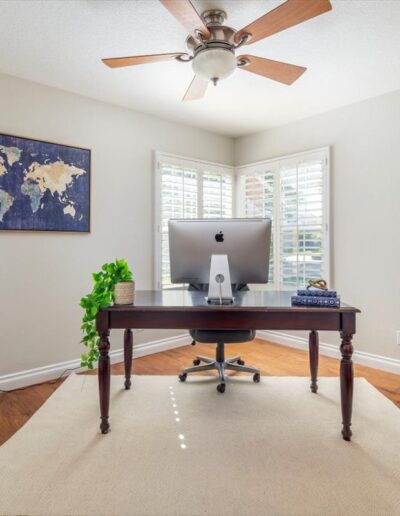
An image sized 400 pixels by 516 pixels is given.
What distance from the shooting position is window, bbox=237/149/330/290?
3.66m

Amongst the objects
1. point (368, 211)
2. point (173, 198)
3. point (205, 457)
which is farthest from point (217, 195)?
point (205, 457)

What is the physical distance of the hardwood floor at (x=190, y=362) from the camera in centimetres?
236

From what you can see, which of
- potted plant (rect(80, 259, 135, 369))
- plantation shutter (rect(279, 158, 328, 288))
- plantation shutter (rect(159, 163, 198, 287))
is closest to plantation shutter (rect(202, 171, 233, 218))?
plantation shutter (rect(159, 163, 198, 287))

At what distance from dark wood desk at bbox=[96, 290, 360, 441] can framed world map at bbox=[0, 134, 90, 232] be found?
4.58 feet

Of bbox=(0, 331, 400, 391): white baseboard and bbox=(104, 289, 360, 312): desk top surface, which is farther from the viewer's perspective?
bbox=(0, 331, 400, 391): white baseboard

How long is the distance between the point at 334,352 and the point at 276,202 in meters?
1.77

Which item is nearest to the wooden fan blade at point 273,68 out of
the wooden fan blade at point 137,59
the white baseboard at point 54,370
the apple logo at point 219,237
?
the wooden fan blade at point 137,59

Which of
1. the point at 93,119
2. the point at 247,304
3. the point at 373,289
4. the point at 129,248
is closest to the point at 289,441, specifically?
the point at 247,304

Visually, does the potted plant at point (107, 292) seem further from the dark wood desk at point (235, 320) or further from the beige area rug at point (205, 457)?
the beige area rug at point (205, 457)

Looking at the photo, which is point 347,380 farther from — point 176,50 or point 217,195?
point 217,195

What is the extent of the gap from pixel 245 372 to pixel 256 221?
1.44m

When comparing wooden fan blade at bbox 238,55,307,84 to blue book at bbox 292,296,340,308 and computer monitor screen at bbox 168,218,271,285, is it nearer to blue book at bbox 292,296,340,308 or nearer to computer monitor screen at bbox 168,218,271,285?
computer monitor screen at bbox 168,218,271,285

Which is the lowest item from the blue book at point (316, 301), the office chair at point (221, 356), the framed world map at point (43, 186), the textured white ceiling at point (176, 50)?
the office chair at point (221, 356)

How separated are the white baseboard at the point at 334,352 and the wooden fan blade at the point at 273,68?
2523 mm
